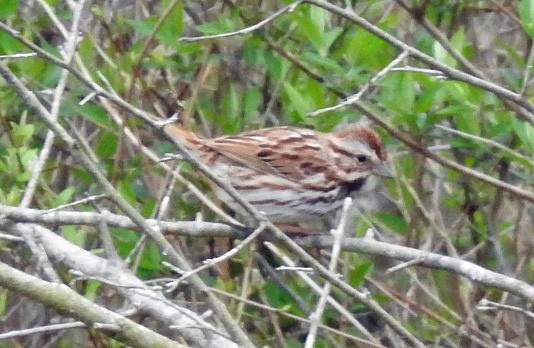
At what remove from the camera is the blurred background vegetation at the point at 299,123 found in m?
3.61

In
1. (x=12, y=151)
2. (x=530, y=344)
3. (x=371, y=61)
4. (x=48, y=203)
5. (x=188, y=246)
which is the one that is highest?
(x=371, y=61)

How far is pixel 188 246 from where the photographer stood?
13.5 ft

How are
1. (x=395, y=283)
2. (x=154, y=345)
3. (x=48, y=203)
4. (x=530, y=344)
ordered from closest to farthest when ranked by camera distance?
(x=154, y=345)
(x=48, y=203)
(x=530, y=344)
(x=395, y=283)

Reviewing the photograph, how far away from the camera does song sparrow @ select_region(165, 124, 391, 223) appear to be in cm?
394

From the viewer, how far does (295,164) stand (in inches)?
162

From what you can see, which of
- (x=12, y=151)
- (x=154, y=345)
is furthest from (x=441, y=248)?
(x=154, y=345)

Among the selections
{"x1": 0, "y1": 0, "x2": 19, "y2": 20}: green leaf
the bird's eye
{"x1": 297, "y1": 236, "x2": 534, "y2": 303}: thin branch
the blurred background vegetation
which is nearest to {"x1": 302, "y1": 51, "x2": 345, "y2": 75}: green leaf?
the blurred background vegetation

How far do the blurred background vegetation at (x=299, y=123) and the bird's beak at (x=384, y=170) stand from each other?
66mm

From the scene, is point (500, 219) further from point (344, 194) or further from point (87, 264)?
point (87, 264)

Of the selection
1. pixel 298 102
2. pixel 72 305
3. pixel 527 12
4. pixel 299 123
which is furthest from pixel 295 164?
pixel 72 305

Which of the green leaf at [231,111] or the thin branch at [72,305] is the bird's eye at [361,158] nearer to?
the green leaf at [231,111]

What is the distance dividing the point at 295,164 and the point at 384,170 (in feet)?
1.10

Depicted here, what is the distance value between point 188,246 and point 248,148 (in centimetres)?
43

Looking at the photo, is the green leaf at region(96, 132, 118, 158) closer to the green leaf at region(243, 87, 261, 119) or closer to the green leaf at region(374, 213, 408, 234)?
the green leaf at region(243, 87, 261, 119)
